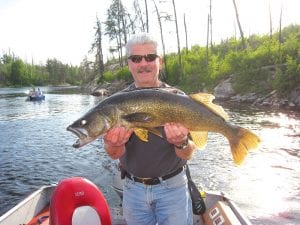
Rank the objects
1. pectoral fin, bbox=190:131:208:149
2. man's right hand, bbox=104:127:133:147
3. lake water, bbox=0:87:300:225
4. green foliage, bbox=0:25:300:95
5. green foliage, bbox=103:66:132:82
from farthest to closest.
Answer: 1. green foliage, bbox=103:66:132:82
2. green foliage, bbox=0:25:300:95
3. lake water, bbox=0:87:300:225
4. pectoral fin, bbox=190:131:208:149
5. man's right hand, bbox=104:127:133:147

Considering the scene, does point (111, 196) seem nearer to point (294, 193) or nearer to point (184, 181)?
point (294, 193)

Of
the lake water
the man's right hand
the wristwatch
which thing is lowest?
the lake water

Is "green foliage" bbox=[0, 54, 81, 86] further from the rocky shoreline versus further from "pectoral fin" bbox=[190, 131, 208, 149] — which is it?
"pectoral fin" bbox=[190, 131, 208, 149]

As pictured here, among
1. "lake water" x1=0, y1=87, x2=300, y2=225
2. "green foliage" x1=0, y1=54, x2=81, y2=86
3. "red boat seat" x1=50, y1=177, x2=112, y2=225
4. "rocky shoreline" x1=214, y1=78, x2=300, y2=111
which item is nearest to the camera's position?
"red boat seat" x1=50, y1=177, x2=112, y2=225

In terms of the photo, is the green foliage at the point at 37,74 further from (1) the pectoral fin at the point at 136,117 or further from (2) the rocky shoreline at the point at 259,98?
(1) the pectoral fin at the point at 136,117

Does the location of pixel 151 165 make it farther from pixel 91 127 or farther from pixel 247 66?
pixel 247 66

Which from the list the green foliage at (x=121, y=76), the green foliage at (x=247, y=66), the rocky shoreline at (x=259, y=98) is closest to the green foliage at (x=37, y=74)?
the green foliage at (x=121, y=76)

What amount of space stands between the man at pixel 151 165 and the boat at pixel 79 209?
0.77m

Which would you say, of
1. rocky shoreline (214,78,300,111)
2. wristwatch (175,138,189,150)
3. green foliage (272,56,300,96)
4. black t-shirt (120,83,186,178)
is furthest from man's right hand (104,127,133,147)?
green foliage (272,56,300,96)

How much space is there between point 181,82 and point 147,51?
1861 inches

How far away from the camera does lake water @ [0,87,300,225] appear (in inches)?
451

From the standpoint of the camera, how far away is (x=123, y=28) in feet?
250

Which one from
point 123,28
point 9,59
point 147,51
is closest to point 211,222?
point 147,51

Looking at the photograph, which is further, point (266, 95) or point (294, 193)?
point (266, 95)
